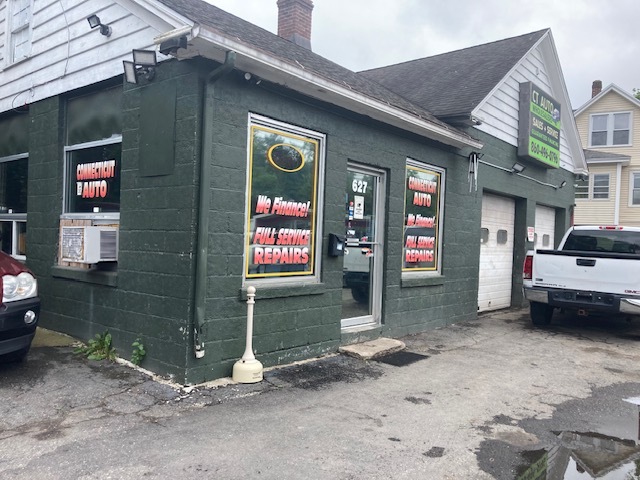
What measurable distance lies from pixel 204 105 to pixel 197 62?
0.41 meters

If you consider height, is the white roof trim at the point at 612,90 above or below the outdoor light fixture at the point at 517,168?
above

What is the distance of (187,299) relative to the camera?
16.4 ft

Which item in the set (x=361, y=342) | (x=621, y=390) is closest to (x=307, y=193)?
(x=361, y=342)

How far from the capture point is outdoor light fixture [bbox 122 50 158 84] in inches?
202

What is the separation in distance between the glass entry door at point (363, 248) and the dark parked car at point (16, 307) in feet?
12.0

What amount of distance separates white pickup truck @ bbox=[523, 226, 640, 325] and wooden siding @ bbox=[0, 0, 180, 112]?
7.12 m

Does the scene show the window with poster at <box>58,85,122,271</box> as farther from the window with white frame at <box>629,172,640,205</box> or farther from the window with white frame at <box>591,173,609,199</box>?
the window with white frame at <box>629,172,640,205</box>

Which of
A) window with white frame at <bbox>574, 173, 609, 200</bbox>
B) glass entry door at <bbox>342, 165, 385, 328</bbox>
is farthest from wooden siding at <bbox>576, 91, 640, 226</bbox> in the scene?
glass entry door at <bbox>342, 165, 385, 328</bbox>

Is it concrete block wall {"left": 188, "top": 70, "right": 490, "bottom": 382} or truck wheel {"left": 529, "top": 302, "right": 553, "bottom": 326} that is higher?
concrete block wall {"left": 188, "top": 70, "right": 490, "bottom": 382}

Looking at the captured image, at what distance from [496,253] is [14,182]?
30.3 feet

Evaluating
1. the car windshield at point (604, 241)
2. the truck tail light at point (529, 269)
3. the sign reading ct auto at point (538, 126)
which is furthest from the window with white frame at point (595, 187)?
the truck tail light at point (529, 269)

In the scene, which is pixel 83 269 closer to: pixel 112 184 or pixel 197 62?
pixel 112 184

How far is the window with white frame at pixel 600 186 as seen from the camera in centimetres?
2491

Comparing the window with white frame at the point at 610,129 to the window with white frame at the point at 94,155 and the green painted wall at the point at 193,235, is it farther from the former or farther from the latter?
the window with white frame at the point at 94,155
